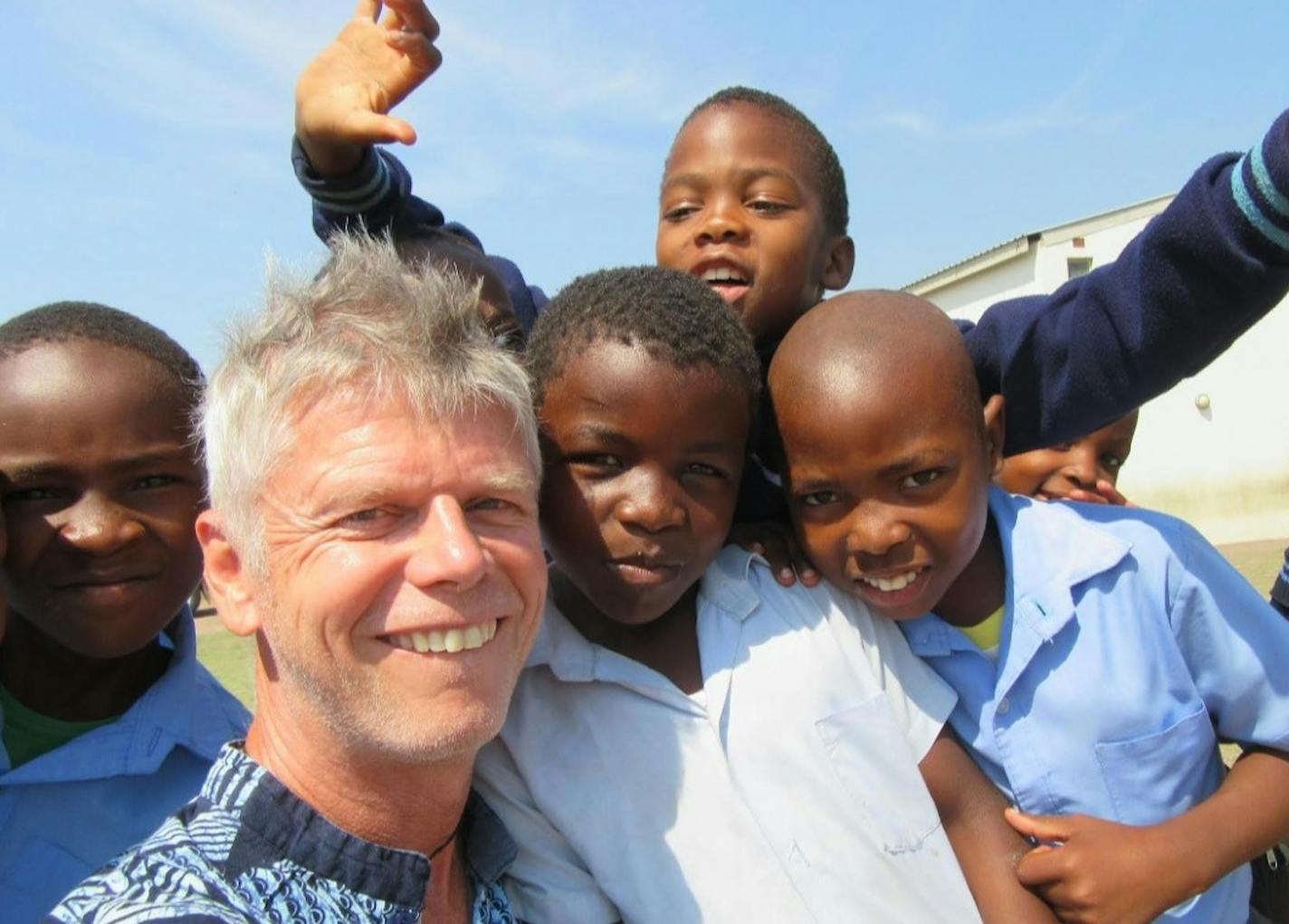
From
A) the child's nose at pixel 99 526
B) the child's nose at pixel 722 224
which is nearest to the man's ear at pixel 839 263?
the child's nose at pixel 722 224

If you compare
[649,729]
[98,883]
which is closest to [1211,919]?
[649,729]

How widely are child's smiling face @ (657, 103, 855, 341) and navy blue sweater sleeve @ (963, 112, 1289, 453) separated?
682mm

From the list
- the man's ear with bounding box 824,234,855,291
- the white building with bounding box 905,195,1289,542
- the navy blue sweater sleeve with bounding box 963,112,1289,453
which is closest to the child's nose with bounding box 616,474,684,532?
the navy blue sweater sleeve with bounding box 963,112,1289,453

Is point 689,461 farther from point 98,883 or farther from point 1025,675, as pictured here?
point 98,883

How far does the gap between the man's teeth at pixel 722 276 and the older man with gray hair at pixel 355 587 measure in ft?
4.19

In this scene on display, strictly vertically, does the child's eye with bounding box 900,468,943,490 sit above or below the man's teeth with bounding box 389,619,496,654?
above

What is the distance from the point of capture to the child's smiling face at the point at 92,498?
2.43 metres

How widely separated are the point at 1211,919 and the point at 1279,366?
63.4ft

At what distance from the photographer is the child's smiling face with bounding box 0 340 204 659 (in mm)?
2426

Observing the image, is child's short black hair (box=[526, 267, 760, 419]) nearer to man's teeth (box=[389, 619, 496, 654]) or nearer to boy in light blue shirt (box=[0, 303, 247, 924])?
man's teeth (box=[389, 619, 496, 654])

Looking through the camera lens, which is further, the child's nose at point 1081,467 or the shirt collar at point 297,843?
the child's nose at point 1081,467

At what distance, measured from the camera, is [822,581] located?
2506 millimetres

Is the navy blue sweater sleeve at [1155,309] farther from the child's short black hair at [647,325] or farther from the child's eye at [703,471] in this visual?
the child's eye at [703,471]

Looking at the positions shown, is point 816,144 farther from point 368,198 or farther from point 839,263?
point 368,198
